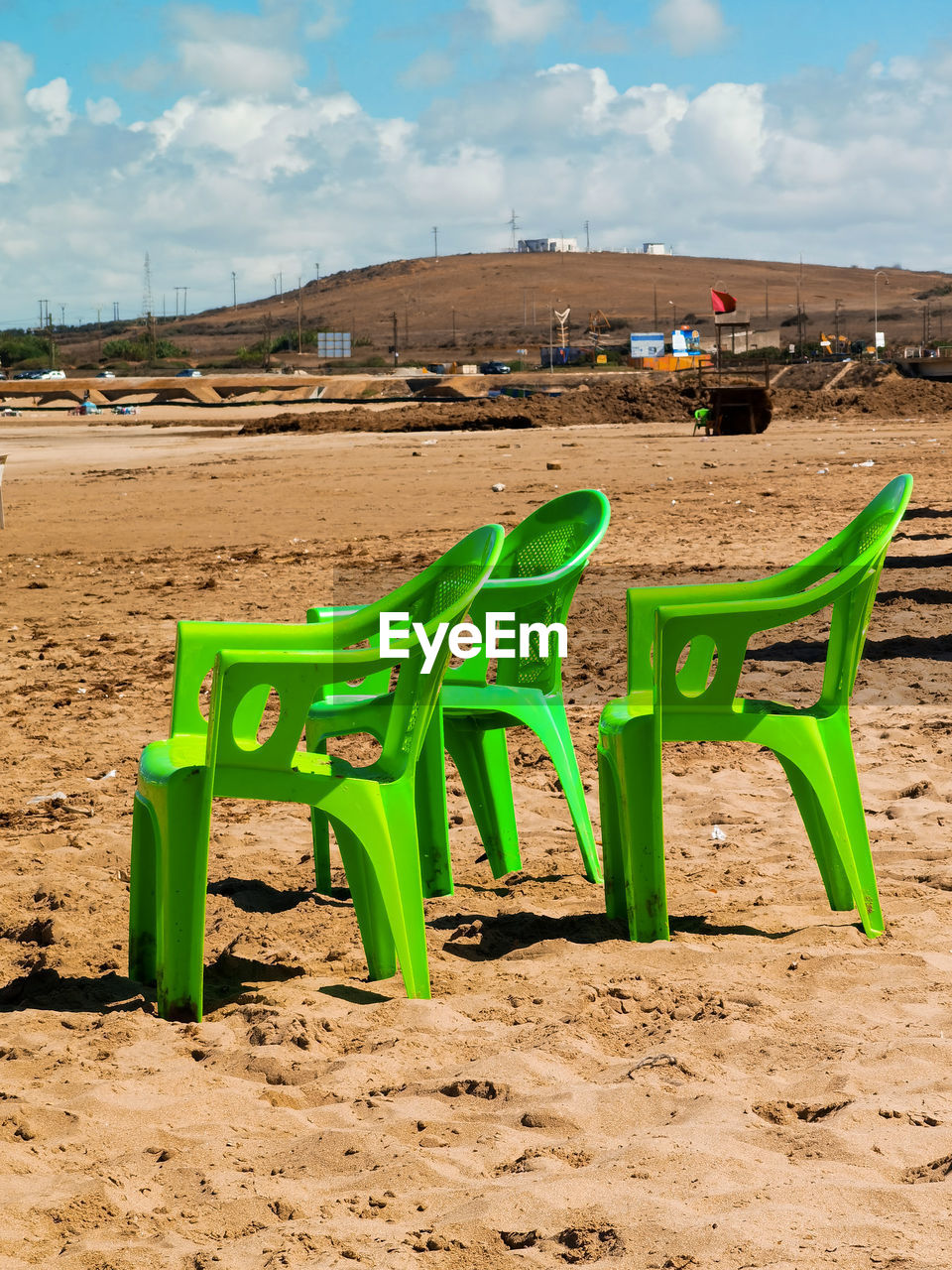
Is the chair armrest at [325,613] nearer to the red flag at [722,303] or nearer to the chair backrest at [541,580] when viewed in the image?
the chair backrest at [541,580]

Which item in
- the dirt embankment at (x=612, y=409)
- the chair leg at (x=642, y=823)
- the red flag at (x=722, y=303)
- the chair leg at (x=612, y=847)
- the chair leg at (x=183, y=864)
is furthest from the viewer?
the red flag at (x=722, y=303)

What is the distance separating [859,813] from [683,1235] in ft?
5.74

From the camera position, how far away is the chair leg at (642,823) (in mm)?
3568

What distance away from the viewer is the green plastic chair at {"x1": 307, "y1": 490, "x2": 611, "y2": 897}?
4121 millimetres

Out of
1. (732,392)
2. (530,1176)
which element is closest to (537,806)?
(530,1176)

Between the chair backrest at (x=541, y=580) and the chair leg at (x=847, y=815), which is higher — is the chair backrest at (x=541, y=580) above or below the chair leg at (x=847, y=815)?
above

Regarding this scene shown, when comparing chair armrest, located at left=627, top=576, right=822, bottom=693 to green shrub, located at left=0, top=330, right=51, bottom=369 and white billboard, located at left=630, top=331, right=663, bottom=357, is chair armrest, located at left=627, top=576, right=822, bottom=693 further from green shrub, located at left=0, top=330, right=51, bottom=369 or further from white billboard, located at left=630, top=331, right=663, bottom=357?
green shrub, located at left=0, top=330, right=51, bottom=369

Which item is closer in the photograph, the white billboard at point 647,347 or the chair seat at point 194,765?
the chair seat at point 194,765

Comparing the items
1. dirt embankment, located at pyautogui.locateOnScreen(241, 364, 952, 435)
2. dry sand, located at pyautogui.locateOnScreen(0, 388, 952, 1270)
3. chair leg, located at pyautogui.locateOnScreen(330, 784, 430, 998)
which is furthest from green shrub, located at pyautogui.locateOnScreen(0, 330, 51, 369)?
chair leg, located at pyautogui.locateOnScreen(330, 784, 430, 998)

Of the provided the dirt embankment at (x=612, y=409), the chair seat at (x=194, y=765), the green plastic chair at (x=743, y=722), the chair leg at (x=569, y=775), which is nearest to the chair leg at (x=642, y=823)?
the green plastic chair at (x=743, y=722)

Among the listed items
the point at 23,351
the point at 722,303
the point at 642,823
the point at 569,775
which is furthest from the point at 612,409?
the point at 23,351

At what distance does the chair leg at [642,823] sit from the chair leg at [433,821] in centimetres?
67

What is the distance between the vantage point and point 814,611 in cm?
351

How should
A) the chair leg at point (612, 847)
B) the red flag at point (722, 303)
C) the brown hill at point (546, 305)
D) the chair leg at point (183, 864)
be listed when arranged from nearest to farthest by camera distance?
→ the chair leg at point (183, 864)
the chair leg at point (612, 847)
the red flag at point (722, 303)
the brown hill at point (546, 305)
